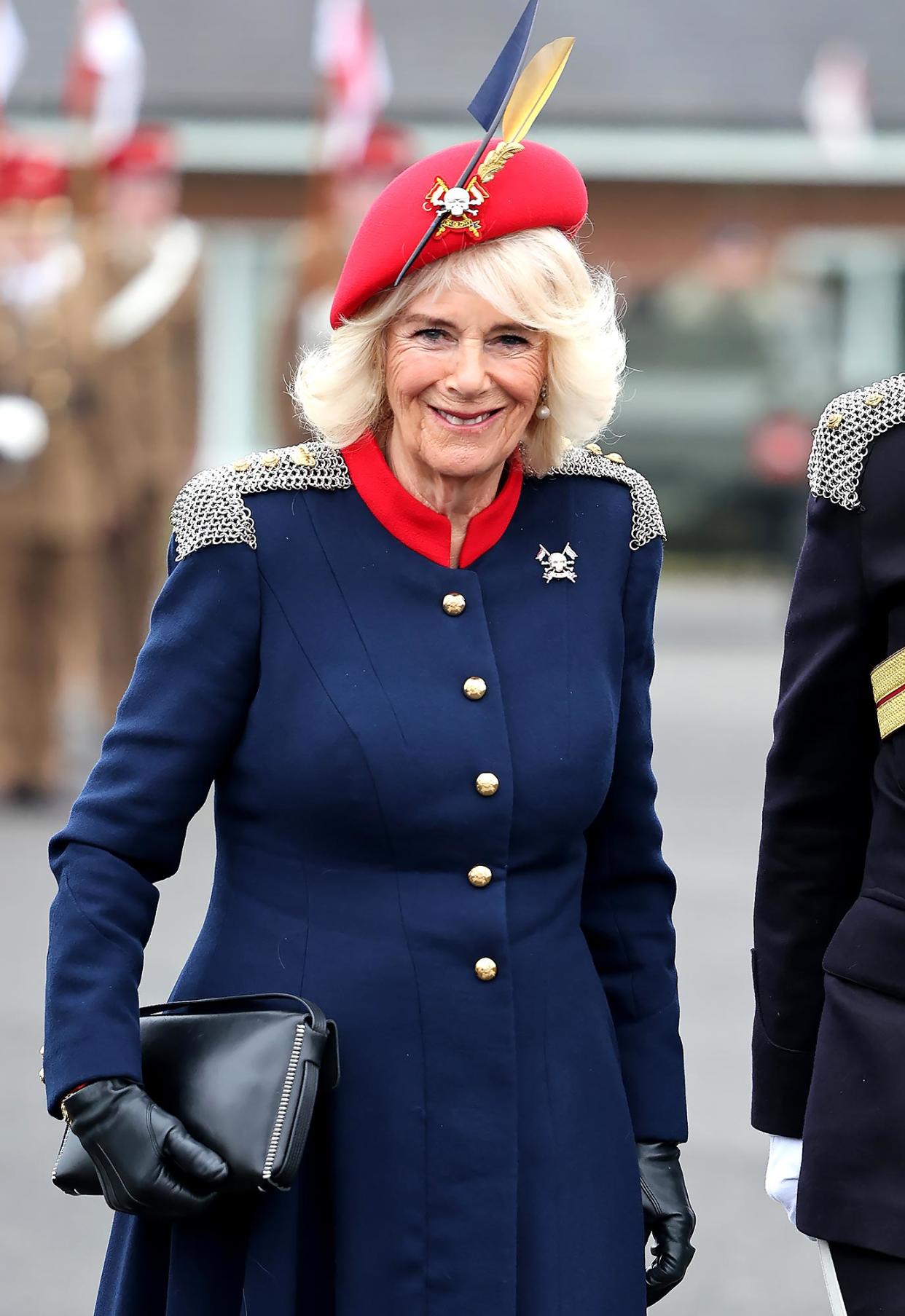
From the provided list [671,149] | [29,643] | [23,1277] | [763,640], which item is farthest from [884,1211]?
[671,149]

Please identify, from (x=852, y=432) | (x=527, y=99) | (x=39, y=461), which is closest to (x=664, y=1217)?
(x=852, y=432)

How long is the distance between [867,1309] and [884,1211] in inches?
4.2

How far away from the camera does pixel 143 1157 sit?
2.44 m

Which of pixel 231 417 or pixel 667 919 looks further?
pixel 231 417

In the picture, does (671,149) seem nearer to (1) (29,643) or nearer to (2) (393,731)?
(1) (29,643)

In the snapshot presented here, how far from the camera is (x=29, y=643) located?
9.29 metres

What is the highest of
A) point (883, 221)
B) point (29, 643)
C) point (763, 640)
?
point (883, 221)

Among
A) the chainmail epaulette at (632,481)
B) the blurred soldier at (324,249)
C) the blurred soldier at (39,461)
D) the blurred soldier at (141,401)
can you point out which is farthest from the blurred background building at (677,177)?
the chainmail epaulette at (632,481)

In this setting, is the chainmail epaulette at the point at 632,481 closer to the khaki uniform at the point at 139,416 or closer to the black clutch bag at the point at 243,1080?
the black clutch bag at the point at 243,1080

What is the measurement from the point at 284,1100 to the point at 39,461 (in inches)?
292

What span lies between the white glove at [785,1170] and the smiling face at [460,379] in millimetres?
849

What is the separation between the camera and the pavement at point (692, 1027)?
4387 mm

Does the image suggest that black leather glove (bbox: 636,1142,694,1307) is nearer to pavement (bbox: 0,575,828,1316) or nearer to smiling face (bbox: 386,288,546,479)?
smiling face (bbox: 386,288,546,479)

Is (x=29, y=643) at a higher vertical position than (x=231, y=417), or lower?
lower
